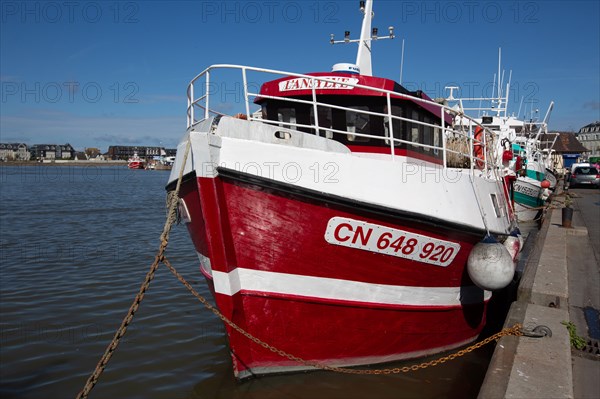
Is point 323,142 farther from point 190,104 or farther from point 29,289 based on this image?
point 29,289

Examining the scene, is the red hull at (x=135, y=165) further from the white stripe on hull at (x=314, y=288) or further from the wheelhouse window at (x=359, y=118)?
the white stripe on hull at (x=314, y=288)

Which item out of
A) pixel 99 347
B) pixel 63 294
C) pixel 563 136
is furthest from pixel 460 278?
pixel 563 136

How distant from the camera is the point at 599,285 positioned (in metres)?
7.72

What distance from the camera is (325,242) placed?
4.41 meters

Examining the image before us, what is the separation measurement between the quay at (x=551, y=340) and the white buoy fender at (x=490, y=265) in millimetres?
559

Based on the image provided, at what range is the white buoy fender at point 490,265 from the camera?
16.0 ft

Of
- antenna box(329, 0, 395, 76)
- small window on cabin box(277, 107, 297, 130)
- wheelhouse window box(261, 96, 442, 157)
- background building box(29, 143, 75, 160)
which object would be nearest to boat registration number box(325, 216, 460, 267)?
wheelhouse window box(261, 96, 442, 157)

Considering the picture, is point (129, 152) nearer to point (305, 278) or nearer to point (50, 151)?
point (50, 151)

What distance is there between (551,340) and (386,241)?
190 cm

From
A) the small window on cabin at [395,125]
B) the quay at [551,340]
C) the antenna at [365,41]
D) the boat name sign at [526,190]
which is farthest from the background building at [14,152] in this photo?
the quay at [551,340]

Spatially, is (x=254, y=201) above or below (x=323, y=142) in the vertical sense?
below

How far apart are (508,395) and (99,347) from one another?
16.6 ft

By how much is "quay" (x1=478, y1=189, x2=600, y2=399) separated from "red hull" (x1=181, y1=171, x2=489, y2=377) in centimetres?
104

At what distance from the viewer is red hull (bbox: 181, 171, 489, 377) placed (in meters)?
4.29
